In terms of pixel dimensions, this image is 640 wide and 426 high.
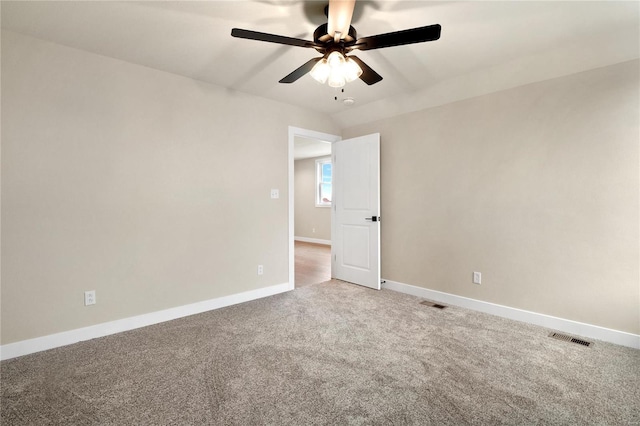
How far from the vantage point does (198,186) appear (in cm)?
321

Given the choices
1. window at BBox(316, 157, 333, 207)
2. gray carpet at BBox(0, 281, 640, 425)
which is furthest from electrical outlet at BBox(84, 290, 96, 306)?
window at BBox(316, 157, 333, 207)

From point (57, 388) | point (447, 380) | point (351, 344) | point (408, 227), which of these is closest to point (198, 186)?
point (57, 388)

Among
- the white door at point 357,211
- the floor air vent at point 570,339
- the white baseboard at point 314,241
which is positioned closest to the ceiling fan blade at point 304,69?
the white door at point 357,211

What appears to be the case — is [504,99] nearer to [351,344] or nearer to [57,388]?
[351,344]

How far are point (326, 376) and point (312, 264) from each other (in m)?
3.71

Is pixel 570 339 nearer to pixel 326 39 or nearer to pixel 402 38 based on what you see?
pixel 402 38

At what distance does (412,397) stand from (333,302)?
68.6 inches

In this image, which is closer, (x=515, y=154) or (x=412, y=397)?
(x=412, y=397)

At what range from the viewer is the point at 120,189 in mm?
2725

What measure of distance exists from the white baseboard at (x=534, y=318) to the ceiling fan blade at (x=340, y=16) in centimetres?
295

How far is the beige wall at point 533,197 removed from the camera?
7.99 ft

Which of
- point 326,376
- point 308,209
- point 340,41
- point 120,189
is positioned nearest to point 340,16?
point 340,41

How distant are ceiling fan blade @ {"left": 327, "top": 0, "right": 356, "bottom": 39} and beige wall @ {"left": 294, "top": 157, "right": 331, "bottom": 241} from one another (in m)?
6.49

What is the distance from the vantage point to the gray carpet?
164 centimetres
